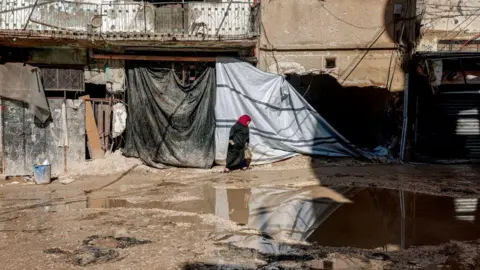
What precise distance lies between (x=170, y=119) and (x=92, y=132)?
2124 mm

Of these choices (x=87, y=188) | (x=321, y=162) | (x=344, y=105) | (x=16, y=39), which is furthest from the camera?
(x=344, y=105)

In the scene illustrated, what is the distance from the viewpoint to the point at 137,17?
13.2 m

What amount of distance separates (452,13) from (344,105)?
4.78 m

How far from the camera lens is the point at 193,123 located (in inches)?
504

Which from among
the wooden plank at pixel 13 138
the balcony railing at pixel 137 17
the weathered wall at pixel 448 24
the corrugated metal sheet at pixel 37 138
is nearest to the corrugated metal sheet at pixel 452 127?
the weathered wall at pixel 448 24

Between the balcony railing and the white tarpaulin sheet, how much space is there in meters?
1.14

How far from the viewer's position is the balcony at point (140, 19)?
12.5m

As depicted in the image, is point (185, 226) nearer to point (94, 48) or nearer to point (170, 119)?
point (170, 119)

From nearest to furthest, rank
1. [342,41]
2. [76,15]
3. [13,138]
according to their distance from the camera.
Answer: [13,138] → [76,15] → [342,41]

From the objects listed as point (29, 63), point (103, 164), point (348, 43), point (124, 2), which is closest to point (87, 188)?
point (103, 164)

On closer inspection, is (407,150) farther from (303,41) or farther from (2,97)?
(2,97)

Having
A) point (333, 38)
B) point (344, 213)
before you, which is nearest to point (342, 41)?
point (333, 38)

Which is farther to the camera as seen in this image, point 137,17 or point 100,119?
point 137,17

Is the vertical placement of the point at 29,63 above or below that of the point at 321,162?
above
